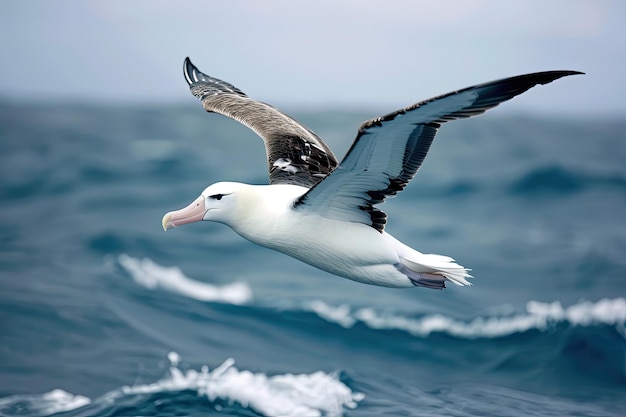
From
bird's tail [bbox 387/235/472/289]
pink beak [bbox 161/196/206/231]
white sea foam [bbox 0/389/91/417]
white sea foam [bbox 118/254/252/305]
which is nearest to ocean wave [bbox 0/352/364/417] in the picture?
white sea foam [bbox 0/389/91/417]

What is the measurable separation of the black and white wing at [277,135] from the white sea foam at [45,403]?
6132 millimetres

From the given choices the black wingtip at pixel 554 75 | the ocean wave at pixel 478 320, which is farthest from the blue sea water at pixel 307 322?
the black wingtip at pixel 554 75

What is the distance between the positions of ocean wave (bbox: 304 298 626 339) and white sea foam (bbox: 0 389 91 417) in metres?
5.88

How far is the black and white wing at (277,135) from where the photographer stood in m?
9.14

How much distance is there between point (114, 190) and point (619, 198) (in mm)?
17028

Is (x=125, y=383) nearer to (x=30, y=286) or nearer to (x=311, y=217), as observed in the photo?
(x=30, y=286)

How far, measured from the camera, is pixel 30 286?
20875 millimetres

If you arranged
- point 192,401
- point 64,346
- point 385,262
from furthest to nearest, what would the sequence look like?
point 64,346
point 192,401
point 385,262

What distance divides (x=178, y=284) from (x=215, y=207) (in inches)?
540

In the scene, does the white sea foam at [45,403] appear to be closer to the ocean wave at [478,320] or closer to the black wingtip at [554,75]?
the ocean wave at [478,320]

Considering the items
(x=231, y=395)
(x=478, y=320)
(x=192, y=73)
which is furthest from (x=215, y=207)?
(x=478, y=320)

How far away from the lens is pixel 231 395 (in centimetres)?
1426

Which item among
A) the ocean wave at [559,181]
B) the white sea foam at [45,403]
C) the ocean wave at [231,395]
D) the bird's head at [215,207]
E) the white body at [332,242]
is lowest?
the white sea foam at [45,403]

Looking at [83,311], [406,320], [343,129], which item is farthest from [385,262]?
[343,129]
